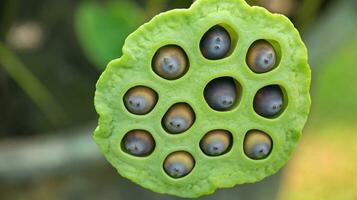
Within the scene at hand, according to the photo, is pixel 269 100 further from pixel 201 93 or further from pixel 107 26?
pixel 107 26

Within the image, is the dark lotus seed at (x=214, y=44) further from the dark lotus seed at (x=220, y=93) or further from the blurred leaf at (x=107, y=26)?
the blurred leaf at (x=107, y=26)

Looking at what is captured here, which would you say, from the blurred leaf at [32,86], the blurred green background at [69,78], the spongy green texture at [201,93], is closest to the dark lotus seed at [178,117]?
the spongy green texture at [201,93]

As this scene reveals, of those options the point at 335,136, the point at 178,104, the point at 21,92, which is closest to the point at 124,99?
the point at 178,104

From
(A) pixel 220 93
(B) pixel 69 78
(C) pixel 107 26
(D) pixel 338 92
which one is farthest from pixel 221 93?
(D) pixel 338 92

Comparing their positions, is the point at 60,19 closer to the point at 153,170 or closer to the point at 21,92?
the point at 21,92

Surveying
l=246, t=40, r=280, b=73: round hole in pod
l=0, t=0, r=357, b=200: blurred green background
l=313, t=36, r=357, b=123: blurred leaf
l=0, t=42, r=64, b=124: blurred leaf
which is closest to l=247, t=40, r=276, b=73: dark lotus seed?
l=246, t=40, r=280, b=73: round hole in pod

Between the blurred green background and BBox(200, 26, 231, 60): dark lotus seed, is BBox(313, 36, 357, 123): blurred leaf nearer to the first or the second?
the blurred green background
